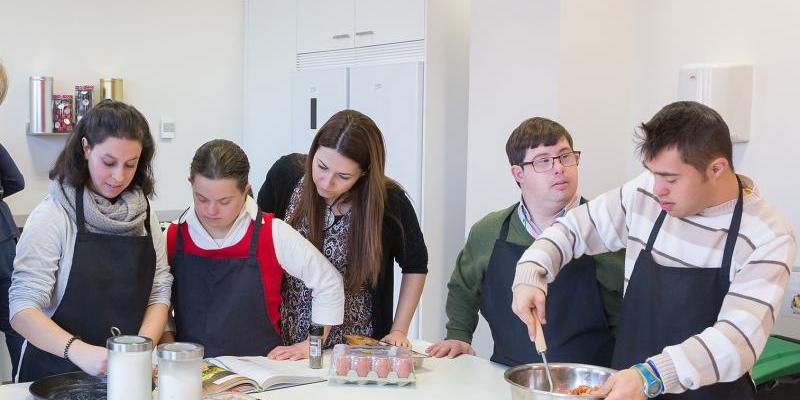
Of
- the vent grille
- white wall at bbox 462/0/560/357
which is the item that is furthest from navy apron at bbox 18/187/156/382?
the vent grille

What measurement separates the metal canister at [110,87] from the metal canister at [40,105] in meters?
0.28


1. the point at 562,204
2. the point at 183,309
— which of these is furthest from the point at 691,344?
the point at 183,309

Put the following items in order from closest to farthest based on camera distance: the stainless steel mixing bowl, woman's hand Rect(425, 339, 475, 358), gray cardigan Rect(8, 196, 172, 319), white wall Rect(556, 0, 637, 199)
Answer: the stainless steel mixing bowl < gray cardigan Rect(8, 196, 172, 319) < woman's hand Rect(425, 339, 475, 358) < white wall Rect(556, 0, 637, 199)

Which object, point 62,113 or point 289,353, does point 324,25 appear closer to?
point 62,113

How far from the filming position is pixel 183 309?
→ 84.7 inches

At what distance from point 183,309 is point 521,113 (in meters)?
1.81

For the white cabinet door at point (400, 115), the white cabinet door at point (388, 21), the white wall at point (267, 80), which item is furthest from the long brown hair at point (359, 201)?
the white wall at point (267, 80)

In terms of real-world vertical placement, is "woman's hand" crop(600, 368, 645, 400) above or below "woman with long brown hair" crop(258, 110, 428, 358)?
below

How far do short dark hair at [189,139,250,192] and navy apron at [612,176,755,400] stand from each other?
0.97 metres

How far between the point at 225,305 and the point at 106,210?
36 cm

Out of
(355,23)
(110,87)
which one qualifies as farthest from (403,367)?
(110,87)

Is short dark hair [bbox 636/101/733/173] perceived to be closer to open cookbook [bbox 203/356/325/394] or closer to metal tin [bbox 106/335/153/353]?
open cookbook [bbox 203/356/325/394]

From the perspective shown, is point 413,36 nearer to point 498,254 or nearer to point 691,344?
point 498,254

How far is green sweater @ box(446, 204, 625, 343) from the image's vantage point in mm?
2109
